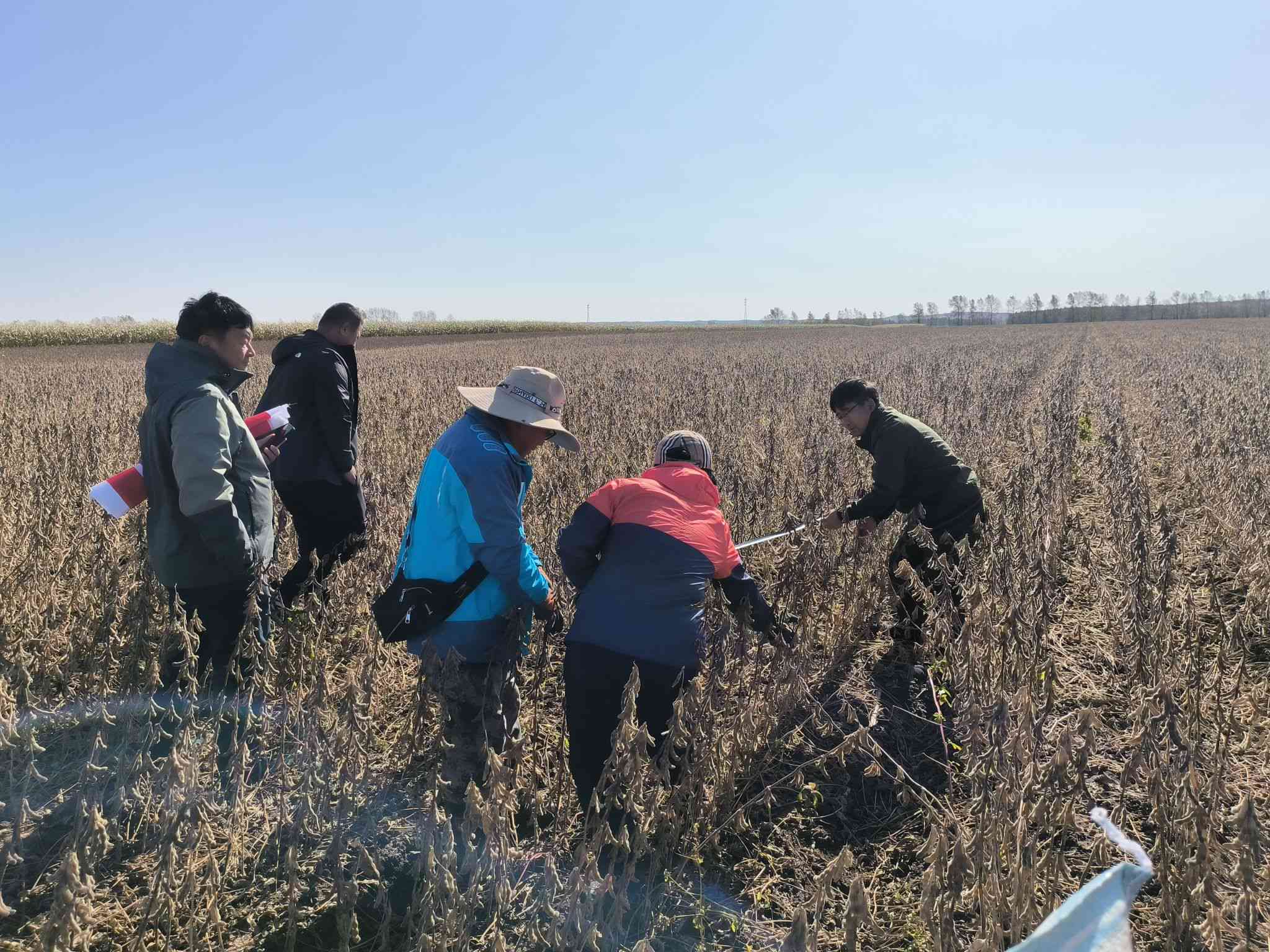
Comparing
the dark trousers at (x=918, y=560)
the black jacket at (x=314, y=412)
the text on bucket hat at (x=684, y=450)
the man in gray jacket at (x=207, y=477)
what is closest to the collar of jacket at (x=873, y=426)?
the dark trousers at (x=918, y=560)

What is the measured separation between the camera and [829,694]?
3.35m

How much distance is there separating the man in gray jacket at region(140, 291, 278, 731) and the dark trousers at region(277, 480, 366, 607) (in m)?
0.99

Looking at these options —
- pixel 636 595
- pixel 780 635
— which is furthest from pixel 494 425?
pixel 780 635

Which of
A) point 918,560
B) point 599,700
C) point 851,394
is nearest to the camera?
point 599,700

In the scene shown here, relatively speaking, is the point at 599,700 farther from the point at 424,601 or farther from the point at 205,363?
the point at 205,363

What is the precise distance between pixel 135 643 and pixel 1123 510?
547cm

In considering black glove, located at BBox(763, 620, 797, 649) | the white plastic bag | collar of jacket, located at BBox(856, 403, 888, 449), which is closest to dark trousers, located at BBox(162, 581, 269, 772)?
black glove, located at BBox(763, 620, 797, 649)

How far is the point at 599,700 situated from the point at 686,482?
28.7 inches

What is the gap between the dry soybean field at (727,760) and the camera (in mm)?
1709

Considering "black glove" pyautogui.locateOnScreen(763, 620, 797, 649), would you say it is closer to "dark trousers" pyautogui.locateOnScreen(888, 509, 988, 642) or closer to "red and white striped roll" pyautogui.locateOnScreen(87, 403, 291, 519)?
"dark trousers" pyautogui.locateOnScreen(888, 509, 988, 642)

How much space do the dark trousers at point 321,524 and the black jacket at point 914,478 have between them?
2.46m

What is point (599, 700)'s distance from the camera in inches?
92.7

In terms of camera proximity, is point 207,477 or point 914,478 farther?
point 914,478

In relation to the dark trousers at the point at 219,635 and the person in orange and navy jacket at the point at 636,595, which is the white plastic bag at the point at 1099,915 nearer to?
the person in orange and navy jacket at the point at 636,595
